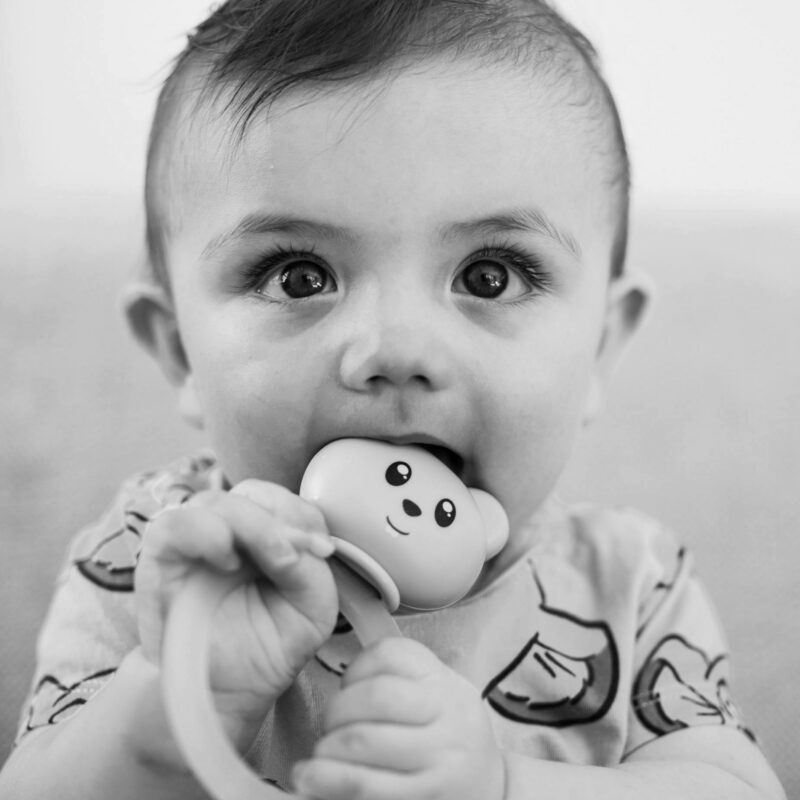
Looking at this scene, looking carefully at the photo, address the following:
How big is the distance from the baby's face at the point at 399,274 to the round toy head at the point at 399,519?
30 mm

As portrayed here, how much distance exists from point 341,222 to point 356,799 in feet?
1.14

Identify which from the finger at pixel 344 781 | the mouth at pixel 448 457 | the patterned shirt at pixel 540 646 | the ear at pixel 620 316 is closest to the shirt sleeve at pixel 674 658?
the patterned shirt at pixel 540 646

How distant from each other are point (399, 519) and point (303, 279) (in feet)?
0.62

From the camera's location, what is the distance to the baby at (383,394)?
572mm

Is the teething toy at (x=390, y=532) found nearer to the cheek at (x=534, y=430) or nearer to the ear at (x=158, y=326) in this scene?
the cheek at (x=534, y=430)

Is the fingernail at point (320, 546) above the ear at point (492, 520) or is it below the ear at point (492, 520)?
above

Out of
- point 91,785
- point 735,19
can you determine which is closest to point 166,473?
point 91,785

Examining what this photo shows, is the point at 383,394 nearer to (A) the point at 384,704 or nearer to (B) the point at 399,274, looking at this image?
(B) the point at 399,274

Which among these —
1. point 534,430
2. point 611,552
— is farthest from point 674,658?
point 534,430

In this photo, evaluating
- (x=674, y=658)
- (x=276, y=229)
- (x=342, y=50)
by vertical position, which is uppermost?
(x=342, y=50)

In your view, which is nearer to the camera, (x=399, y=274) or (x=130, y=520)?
(x=399, y=274)

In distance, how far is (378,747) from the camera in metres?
0.53

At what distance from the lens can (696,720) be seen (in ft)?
2.72

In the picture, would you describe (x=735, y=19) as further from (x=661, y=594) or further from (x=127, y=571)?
(x=127, y=571)
